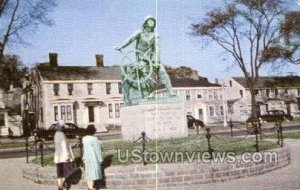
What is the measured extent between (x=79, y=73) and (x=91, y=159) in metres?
45.6

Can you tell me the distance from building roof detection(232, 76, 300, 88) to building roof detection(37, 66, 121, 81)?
2245 centimetres

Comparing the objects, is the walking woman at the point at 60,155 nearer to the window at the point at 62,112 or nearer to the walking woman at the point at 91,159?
the walking woman at the point at 91,159

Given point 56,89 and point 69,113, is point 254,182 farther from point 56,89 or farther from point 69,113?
point 56,89

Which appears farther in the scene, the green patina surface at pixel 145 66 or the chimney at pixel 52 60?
the chimney at pixel 52 60

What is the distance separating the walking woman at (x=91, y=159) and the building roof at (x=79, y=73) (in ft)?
141

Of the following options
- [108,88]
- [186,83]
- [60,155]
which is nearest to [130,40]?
[60,155]

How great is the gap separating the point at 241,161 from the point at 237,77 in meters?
60.4

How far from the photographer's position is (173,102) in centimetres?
1645

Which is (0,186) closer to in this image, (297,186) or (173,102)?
(173,102)

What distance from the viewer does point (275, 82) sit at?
72.2 m

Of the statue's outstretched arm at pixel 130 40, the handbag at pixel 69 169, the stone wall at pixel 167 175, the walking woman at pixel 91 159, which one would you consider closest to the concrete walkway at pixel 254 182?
the stone wall at pixel 167 175

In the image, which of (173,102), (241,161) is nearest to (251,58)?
(173,102)

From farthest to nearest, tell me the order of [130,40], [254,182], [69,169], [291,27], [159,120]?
[291,27], [130,40], [159,120], [69,169], [254,182]

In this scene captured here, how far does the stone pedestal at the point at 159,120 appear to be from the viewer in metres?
16.2
